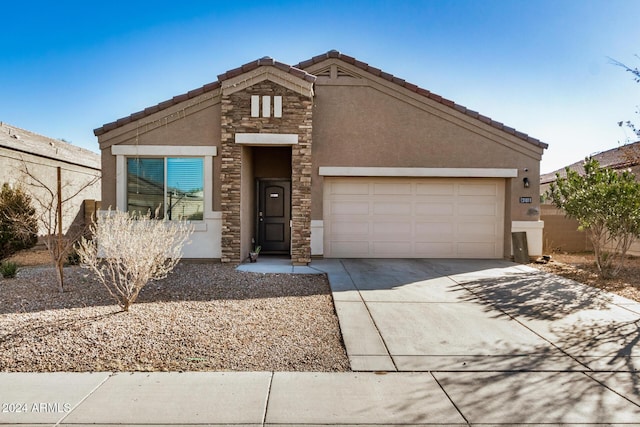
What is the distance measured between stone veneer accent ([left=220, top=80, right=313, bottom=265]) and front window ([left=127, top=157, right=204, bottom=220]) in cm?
86

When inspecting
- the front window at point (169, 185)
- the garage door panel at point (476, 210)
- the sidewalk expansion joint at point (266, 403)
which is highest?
the front window at point (169, 185)

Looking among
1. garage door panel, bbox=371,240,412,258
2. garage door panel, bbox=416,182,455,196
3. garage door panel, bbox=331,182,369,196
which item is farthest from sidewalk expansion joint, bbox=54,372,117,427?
garage door panel, bbox=416,182,455,196

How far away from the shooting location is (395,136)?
10766mm

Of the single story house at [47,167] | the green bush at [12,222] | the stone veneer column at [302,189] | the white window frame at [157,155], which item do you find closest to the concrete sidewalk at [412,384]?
the stone veneer column at [302,189]

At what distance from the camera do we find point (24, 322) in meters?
5.16

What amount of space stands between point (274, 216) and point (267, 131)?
10.9 feet

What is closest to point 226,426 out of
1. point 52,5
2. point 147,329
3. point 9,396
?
point 9,396

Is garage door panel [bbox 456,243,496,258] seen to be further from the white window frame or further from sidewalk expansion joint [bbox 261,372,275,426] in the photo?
sidewalk expansion joint [bbox 261,372,275,426]

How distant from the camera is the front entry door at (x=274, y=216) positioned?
12156 millimetres

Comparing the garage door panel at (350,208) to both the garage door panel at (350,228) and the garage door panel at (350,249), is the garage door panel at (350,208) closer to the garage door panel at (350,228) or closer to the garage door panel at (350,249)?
the garage door panel at (350,228)

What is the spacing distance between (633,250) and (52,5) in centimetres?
1934

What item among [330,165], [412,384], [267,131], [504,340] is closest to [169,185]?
[267,131]

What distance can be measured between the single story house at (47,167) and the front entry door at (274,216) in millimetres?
5396

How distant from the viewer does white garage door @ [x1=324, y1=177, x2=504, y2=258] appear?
11031 millimetres
